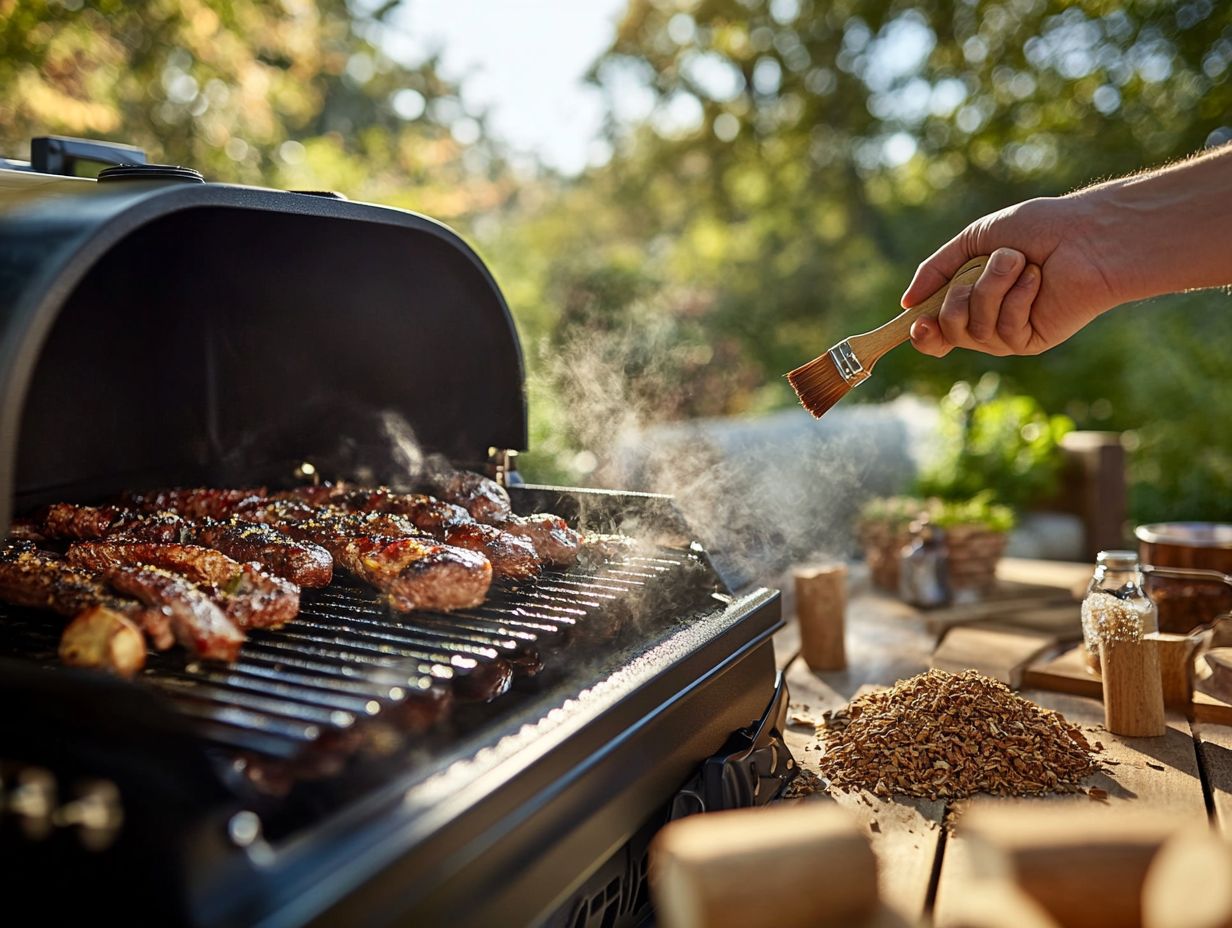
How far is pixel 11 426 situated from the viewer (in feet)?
4.63

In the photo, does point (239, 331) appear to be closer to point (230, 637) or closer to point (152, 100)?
point (230, 637)

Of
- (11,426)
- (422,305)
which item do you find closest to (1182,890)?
(11,426)

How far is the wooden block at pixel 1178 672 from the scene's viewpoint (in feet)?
8.66

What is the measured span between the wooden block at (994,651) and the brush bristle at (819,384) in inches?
45.7

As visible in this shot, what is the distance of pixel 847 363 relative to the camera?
7.73ft

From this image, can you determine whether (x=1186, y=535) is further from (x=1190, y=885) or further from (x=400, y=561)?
(x=400, y=561)

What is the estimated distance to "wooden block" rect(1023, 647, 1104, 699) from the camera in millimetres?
2824

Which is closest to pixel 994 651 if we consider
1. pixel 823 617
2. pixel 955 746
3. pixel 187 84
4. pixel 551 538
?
pixel 823 617

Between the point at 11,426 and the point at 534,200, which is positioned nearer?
the point at 11,426

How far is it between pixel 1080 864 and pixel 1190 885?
0.44ft

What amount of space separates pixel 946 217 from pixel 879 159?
2.39 m

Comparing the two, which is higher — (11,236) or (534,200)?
(534,200)

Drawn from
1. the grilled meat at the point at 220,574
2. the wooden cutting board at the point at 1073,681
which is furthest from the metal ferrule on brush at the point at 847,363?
the grilled meat at the point at 220,574

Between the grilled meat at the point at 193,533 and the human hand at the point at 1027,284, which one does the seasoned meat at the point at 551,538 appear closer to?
the grilled meat at the point at 193,533
